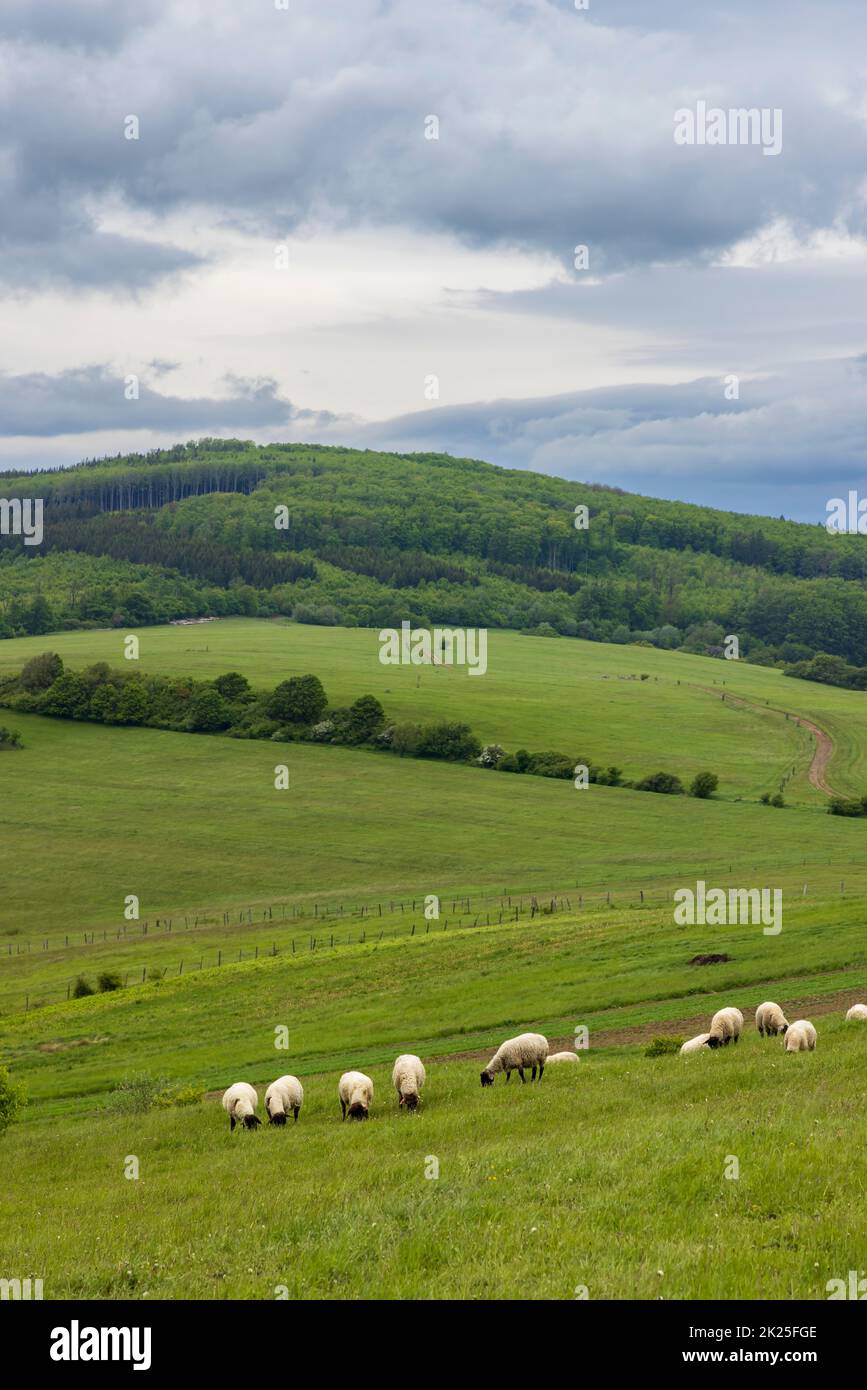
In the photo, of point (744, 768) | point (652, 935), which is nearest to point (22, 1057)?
point (652, 935)

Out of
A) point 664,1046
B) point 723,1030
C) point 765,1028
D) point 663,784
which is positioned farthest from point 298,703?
point 723,1030

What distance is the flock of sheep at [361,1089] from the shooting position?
29.7 m

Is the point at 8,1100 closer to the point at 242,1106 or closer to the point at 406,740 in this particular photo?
the point at 242,1106

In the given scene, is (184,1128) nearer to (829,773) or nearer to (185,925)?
(185,925)

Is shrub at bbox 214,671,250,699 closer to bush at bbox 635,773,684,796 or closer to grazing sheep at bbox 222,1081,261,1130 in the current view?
bush at bbox 635,773,684,796

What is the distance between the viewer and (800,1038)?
30.1 m

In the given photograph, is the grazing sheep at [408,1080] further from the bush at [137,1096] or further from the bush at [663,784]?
the bush at [663,784]

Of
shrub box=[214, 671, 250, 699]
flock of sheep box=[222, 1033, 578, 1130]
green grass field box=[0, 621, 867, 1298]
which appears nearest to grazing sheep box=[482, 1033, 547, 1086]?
flock of sheep box=[222, 1033, 578, 1130]

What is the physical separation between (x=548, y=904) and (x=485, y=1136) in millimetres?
60793

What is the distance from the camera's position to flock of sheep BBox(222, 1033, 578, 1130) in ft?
97.5

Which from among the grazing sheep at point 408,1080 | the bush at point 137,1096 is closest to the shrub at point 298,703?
the bush at point 137,1096

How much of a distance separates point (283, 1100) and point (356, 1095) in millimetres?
2369

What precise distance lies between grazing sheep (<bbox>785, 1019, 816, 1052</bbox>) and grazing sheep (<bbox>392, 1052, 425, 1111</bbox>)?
30.6 ft

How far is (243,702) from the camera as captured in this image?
16138cm
